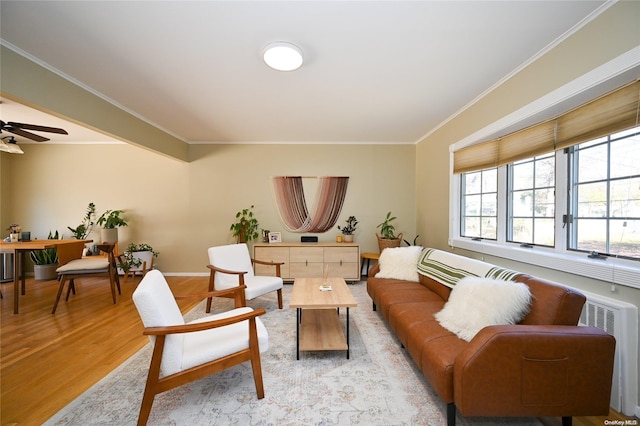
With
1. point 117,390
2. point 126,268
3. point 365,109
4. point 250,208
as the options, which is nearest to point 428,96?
point 365,109

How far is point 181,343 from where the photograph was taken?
1.53 m

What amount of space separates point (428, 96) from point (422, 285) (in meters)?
2.17

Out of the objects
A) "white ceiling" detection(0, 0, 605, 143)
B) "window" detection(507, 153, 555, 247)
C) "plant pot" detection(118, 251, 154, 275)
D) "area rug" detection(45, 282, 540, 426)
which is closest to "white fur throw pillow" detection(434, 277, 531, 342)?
"area rug" detection(45, 282, 540, 426)

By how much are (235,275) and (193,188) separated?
248 cm

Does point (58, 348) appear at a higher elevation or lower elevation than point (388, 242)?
lower

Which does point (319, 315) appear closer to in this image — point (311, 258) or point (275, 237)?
point (311, 258)

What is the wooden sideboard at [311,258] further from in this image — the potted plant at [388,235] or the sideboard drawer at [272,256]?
the potted plant at [388,235]

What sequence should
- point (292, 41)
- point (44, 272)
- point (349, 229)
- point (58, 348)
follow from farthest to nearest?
point (349, 229)
point (44, 272)
point (58, 348)
point (292, 41)

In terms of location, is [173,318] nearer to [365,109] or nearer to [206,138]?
[365,109]

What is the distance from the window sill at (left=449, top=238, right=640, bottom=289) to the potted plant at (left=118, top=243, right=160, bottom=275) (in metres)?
5.35

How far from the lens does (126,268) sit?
4.21 meters

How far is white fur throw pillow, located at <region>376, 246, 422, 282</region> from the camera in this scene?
9.66 ft

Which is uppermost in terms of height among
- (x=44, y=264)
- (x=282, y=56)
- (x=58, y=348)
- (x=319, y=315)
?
(x=282, y=56)

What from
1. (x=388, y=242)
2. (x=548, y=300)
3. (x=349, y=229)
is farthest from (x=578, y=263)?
(x=349, y=229)
